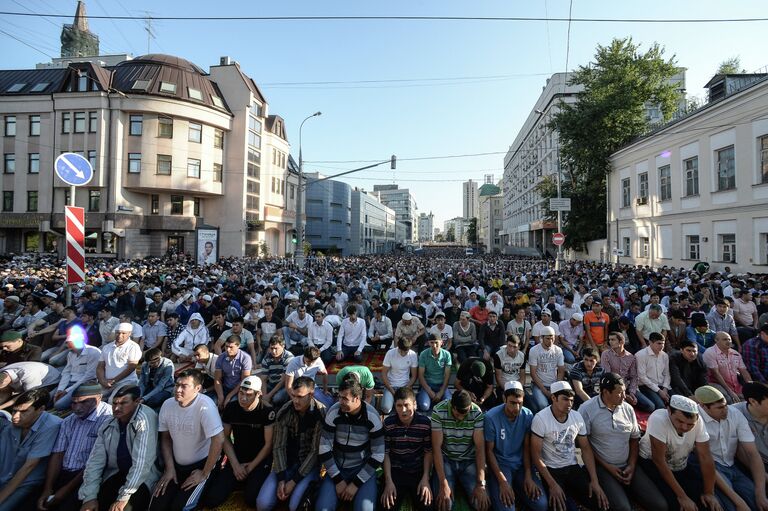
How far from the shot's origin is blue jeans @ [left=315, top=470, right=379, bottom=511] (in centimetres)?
366

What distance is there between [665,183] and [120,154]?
3984cm

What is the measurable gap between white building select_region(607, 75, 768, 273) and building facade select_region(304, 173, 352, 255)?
43.4 m

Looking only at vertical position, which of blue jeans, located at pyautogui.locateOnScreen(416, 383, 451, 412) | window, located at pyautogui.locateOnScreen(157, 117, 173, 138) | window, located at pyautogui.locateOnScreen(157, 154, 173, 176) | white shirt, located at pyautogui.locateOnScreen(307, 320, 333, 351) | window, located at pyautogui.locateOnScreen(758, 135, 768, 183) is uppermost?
window, located at pyautogui.locateOnScreen(157, 117, 173, 138)

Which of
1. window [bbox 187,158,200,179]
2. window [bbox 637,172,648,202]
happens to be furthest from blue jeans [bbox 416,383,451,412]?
window [bbox 187,158,200,179]

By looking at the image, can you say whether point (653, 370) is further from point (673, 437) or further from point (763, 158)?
point (763, 158)

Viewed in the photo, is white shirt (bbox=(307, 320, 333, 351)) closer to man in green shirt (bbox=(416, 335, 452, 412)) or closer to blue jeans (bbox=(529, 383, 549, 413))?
man in green shirt (bbox=(416, 335, 452, 412))

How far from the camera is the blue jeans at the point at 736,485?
139 inches

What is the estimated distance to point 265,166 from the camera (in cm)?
4041

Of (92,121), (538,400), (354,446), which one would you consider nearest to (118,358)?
(354,446)

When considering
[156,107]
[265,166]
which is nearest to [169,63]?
[156,107]

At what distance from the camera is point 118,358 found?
5.93 metres

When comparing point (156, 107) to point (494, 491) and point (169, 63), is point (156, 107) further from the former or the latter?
point (494, 491)

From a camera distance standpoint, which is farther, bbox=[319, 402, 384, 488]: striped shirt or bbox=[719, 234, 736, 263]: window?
bbox=[719, 234, 736, 263]: window

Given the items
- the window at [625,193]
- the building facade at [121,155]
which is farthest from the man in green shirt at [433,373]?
the building facade at [121,155]
